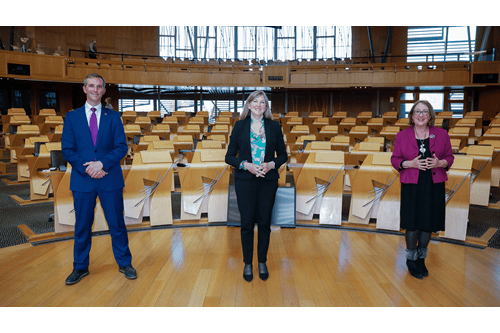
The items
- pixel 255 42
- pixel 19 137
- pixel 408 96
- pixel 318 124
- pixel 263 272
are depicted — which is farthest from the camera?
pixel 255 42

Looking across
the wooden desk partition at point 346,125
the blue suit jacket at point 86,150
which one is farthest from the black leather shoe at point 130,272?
the wooden desk partition at point 346,125

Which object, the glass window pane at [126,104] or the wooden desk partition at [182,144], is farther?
the glass window pane at [126,104]

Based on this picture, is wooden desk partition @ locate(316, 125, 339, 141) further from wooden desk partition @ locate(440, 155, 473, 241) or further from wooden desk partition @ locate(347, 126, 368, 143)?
wooden desk partition @ locate(440, 155, 473, 241)

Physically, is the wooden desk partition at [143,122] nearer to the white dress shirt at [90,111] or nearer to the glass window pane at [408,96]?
the white dress shirt at [90,111]

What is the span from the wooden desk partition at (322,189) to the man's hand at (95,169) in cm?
194

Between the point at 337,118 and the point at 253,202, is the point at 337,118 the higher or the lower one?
the higher one

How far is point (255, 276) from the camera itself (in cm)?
222

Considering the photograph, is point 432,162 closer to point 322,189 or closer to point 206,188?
point 322,189

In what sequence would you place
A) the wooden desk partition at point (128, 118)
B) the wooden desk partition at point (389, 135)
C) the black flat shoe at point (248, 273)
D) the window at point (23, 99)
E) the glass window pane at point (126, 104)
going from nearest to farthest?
the black flat shoe at point (248, 273) < the wooden desk partition at point (389, 135) < the wooden desk partition at point (128, 118) < the window at point (23, 99) < the glass window pane at point (126, 104)

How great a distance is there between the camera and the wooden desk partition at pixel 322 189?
336 centimetres

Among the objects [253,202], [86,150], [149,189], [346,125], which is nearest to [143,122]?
[346,125]

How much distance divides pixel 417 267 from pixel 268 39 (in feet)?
48.9

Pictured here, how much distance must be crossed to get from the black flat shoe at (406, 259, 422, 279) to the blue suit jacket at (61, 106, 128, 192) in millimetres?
1899

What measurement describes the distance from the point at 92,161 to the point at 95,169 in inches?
3.1
